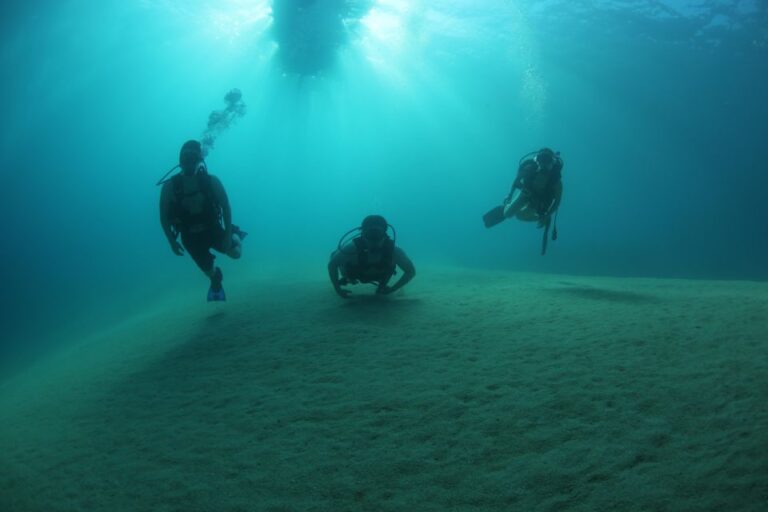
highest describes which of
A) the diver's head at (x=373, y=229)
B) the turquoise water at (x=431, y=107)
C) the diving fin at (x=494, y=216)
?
the turquoise water at (x=431, y=107)

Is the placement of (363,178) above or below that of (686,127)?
above

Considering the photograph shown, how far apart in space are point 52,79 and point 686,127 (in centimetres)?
7975

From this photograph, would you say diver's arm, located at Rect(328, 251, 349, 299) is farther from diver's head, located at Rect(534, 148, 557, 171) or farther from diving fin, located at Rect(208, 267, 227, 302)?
diver's head, located at Rect(534, 148, 557, 171)

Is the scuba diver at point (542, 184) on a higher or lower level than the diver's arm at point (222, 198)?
higher

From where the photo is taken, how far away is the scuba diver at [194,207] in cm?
716

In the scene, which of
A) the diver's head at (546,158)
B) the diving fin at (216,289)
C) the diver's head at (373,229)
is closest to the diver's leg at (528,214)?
the diver's head at (546,158)

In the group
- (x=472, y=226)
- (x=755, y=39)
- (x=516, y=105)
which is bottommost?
(x=472, y=226)

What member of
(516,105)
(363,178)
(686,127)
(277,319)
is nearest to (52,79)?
(277,319)

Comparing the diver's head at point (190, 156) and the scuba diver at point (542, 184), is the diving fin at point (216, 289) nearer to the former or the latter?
the diver's head at point (190, 156)

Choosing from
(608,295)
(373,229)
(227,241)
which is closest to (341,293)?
(373,229)

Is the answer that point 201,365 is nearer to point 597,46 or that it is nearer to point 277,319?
point 277,319

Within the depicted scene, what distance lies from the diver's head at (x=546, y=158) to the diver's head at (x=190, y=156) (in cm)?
745

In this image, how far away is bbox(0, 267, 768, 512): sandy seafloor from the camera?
2584mm

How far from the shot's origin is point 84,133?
87.9 meters
